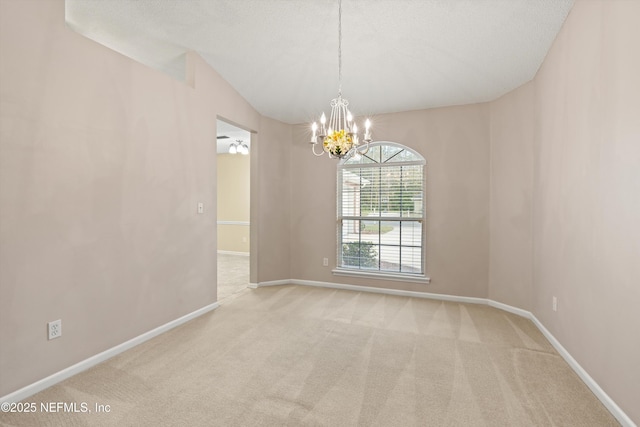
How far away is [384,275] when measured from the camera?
4.57 metres

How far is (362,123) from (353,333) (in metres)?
2.92

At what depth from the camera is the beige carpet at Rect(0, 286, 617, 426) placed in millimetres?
1886

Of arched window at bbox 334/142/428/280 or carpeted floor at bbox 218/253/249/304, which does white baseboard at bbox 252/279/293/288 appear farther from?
arched window at bbox 334/142/428/280

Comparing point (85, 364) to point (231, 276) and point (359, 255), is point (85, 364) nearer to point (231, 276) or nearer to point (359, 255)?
point (231, 276)

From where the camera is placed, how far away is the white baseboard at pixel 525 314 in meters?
1.91

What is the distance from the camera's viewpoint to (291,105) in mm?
4430

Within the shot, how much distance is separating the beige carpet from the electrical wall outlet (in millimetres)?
344

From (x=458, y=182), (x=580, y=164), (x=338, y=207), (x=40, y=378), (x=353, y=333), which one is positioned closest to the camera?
(x=40, y=378)

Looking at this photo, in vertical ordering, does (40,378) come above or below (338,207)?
below

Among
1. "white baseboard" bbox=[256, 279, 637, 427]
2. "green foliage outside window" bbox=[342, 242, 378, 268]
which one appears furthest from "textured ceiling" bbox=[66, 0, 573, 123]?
"white baseboard" bbox=[256, 279, 637, 427]

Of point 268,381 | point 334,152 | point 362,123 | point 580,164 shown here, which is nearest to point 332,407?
point 268,381

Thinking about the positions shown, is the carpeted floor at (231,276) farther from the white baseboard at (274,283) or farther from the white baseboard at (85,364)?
the white baseboard at (85,364)

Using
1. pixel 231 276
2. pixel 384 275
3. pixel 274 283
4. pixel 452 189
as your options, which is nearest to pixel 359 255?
pixel 384 275

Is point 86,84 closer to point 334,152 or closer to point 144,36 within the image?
point 144,36
